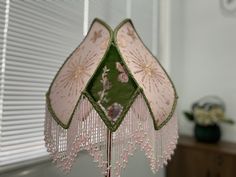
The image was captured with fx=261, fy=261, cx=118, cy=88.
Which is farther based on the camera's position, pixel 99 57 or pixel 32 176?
pixel 32 176

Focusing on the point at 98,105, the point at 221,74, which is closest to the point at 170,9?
the point at 221,74

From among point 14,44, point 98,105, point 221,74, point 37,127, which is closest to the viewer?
point 98,105

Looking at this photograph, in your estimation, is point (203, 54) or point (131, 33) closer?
point (131, 33)

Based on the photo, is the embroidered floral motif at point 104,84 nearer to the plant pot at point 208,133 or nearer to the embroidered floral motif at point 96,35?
the embroidered floral motif at point 96,35

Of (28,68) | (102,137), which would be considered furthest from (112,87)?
(28,68)

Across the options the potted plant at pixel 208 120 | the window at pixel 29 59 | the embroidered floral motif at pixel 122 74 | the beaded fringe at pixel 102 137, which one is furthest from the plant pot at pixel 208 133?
the embroidered floral motif at pixel 122 74

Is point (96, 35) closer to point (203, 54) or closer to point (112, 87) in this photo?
point (112, 87)

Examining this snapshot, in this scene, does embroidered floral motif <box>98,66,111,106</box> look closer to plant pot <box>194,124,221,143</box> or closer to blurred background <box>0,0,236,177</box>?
blurred background <box>0,0,236,177</box>

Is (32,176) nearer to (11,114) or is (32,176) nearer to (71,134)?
(11,114)
